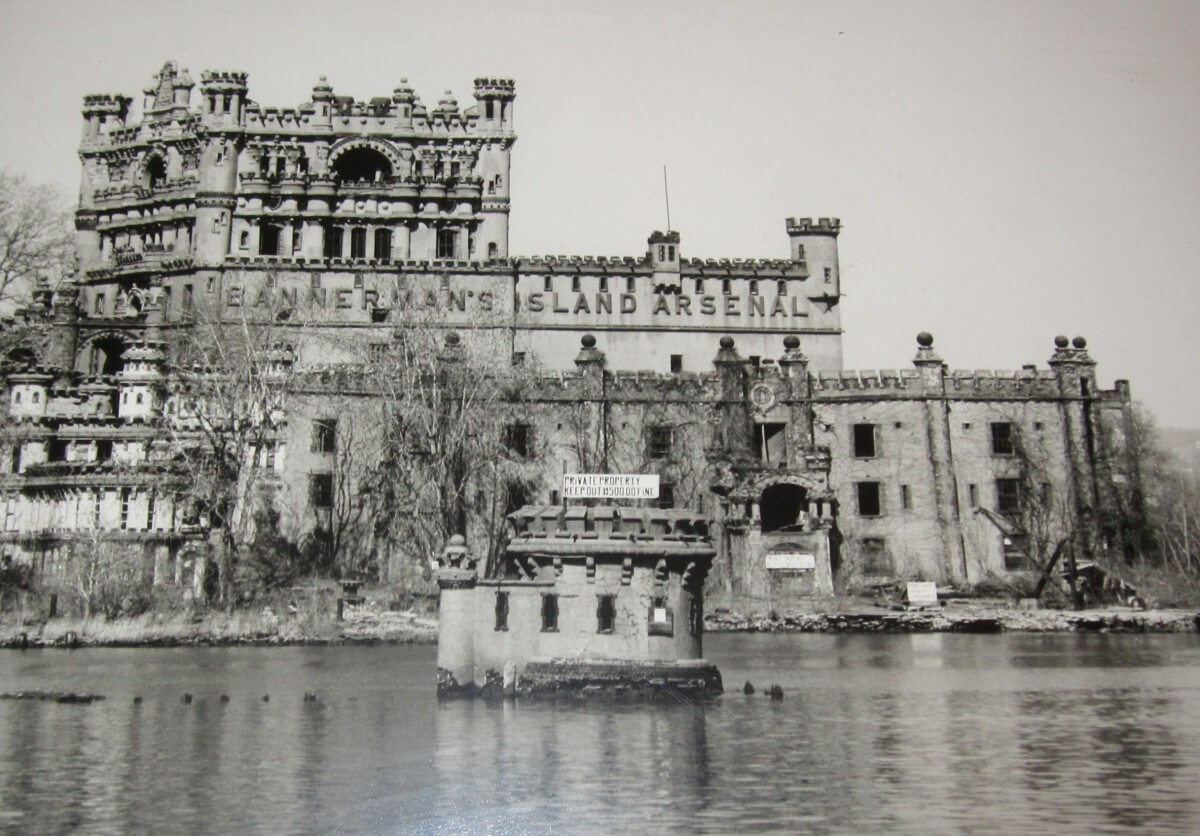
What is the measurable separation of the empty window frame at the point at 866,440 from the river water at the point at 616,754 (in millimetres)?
22217

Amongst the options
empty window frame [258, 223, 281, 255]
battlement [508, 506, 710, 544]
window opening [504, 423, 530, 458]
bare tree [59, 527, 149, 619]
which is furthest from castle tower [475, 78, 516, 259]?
battlement [508, 506, 710, 544]

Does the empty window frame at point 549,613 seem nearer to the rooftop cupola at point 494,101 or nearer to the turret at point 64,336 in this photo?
the turret at point 64,336

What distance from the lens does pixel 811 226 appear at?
7200cm

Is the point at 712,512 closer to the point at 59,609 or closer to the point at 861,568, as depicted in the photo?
the point at 861,568

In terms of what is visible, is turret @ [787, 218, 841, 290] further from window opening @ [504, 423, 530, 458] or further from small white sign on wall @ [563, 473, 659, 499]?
small white sign on wall @ [563, 473, 659, 499]

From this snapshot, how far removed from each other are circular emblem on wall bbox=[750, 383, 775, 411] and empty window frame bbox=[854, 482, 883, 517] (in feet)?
19.7

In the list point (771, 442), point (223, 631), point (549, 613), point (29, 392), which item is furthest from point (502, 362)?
point (549, 613)

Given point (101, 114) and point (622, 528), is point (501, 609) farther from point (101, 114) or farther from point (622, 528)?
point (101, 114)

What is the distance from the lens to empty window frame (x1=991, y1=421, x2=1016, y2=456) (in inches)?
2355

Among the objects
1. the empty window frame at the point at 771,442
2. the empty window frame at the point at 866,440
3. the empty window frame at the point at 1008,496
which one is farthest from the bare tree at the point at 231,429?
the empty window frame at the point at 1008,496

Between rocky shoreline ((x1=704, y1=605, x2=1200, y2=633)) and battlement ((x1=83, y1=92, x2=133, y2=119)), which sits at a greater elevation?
battlement ((x1=83, y1=92, x2=133, y2=119))

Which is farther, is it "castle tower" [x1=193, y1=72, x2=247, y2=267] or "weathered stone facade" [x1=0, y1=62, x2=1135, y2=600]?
"castle tower" [x1=193, y1=72, x2=247, y2=267]

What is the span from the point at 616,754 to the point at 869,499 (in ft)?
127

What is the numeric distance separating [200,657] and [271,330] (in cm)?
2048
